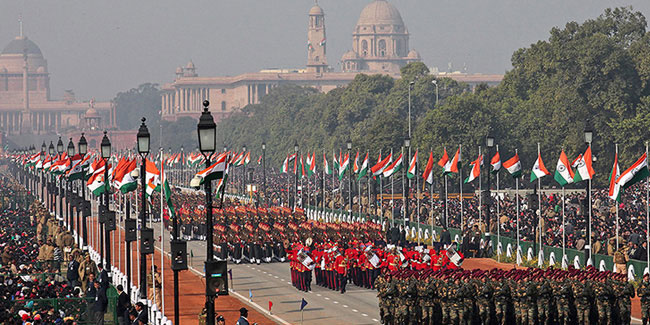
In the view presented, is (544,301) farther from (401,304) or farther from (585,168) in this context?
(585,168)

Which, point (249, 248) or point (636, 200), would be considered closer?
point (249, 248)

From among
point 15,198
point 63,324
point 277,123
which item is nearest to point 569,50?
point 15,198

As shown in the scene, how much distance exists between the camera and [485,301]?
31.4m

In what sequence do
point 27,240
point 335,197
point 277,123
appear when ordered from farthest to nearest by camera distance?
1. point 277,123
2. point 335,197
3. point 27,240

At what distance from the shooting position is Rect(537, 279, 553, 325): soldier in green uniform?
1228 inches

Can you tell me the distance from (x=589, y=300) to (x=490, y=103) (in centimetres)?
7479

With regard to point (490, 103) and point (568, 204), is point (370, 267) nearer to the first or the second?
point (568, 204)

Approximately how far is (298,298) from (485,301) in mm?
12179

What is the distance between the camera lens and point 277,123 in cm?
17888

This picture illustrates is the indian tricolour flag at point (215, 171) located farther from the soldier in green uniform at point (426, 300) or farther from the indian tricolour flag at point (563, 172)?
the indian tricolour flag at point (563, 172)

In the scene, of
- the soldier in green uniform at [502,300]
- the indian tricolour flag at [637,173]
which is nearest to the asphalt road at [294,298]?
the soldier in green uniform at [502,300]

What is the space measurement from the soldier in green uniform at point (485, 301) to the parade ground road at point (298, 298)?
5.29 m

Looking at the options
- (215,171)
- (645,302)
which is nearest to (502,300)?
(645,302)

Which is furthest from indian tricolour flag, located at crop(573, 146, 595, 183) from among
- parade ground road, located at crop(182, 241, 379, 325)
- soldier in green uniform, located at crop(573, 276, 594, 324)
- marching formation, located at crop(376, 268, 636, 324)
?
soldier in green uniform, located at crop(573, 276, 594, 324)
